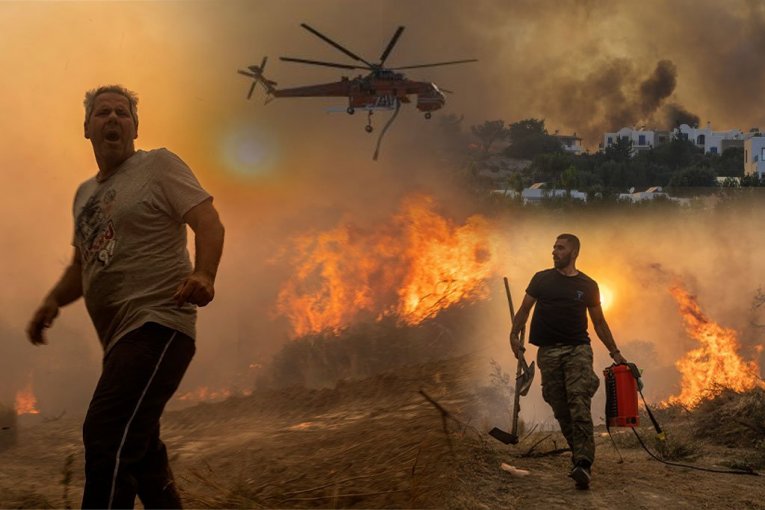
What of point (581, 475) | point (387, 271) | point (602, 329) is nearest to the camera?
point (581, 475)

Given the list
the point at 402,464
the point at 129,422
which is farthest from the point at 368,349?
the point at 129,422

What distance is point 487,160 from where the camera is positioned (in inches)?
2058

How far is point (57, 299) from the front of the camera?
13.7ft

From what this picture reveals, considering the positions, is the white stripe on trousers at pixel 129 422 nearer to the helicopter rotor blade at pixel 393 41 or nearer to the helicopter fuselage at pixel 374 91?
the helicopter rotor blade at pixel 393 41

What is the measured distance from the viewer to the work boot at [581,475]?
21.2 feet

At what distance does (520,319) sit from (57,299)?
425 cm

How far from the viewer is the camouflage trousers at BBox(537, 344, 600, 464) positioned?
664cm

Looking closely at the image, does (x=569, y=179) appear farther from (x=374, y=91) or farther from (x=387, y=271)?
(x=387, y=271)

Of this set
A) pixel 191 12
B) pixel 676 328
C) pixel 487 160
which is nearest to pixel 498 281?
pixel 676 328

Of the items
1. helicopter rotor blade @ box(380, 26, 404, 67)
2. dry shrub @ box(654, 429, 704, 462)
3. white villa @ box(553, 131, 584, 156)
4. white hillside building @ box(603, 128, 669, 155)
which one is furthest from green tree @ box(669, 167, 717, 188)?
dry shrub @ box(654, 429, 704, 462)

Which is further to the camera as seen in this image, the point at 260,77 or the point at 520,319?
the point at 260,77

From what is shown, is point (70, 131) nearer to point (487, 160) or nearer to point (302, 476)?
point (302, 476)

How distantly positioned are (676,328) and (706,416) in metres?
12.9

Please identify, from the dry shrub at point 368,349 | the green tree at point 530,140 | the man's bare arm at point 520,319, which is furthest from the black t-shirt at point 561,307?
the green tree at point 530,140
